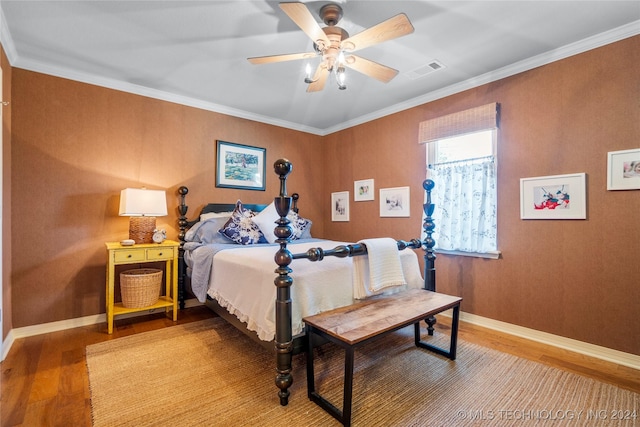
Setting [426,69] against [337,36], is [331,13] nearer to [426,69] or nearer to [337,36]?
[337,36]

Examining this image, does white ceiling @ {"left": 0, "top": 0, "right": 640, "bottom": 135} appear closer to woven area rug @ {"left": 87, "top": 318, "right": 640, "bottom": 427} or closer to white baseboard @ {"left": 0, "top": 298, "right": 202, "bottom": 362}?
white baseboard @ {"left": 0, "top": 298, "right": 202, "bottom": 362}

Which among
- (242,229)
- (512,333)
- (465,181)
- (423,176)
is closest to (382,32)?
(465,181)

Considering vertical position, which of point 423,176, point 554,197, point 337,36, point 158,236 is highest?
point 337,36

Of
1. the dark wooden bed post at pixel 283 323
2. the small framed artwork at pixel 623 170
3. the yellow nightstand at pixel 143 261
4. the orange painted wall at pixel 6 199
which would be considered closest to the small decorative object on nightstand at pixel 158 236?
the yellow nightstand at pixel 143 261

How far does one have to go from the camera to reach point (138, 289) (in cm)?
294

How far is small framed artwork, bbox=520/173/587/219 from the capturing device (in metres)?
2.46

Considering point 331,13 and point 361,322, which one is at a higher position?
point 331,13

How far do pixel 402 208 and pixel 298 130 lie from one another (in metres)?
2.18

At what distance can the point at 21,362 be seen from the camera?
2.22 meters

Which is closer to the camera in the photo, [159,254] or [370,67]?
[370,67]

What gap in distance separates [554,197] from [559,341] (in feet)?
4.19

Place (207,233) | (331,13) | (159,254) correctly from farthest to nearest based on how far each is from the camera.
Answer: (207,233)
(159,254)
(331,13)

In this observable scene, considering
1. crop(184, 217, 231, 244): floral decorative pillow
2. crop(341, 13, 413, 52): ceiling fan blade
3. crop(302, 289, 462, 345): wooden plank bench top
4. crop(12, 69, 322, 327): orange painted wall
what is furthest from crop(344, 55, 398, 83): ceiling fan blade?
crop(12, 69, 322, 327): orange painted wall

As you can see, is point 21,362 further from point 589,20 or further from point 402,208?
point 589,20
